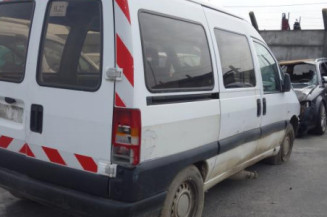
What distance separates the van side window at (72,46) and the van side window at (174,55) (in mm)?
357

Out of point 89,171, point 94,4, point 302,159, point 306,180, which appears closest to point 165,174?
point 89,171

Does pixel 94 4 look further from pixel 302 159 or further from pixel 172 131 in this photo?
pixel 302 159

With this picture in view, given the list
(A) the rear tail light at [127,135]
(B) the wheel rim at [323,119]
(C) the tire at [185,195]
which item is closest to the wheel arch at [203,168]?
(C) the tire at [185,195]

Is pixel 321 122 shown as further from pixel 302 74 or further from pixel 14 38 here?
pixel 14 38

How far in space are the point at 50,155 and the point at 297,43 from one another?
1461 centimetres

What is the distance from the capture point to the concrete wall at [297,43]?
1537 centimetres

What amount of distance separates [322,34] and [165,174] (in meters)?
14.2

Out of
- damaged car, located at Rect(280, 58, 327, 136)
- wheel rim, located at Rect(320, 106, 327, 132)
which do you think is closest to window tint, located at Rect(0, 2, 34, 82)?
damaged car, located at Rect(280, 58, 327, 136)

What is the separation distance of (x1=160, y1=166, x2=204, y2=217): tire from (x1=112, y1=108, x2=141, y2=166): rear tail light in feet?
1.91

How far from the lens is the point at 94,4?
286cm

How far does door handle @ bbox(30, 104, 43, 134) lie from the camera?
3.08 metres

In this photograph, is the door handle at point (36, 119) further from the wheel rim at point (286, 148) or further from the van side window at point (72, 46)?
the wheel rim at point (286, 148)

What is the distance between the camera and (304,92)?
27.6 feet

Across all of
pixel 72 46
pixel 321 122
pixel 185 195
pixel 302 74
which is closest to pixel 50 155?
pixel 72 46
